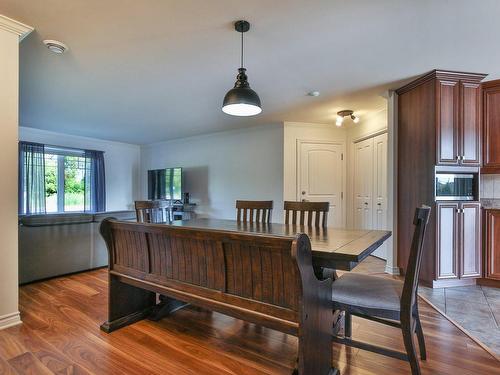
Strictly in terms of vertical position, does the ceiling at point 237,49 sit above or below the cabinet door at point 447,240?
above

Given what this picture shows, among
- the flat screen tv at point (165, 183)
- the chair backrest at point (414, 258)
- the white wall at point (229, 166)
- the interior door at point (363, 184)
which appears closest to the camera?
the chair backrest at point (414, 258)

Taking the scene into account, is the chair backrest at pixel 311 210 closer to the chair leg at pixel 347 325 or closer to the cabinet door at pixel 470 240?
the chair leg at pixel 347 325

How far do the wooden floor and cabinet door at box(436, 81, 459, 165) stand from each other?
1.62 meters

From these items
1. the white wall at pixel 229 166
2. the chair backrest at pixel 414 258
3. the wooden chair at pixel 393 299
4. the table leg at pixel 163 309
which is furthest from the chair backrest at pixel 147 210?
the white wall at pixel 229 166

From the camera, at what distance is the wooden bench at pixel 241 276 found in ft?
4.33

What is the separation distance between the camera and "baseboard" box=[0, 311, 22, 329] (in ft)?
6.87

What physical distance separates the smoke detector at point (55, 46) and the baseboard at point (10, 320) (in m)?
2.20

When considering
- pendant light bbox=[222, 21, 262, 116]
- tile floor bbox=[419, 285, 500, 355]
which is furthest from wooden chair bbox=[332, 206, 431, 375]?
pendant light bbox=[222, 21, 262, 116]

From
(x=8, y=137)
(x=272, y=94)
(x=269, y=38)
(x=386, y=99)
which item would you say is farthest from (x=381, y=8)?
(x=8, y=137)

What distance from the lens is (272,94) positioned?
3.54 meters

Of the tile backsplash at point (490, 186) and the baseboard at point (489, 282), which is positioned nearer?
the baseboard at point (489, 282)

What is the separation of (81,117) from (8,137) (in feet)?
9.03

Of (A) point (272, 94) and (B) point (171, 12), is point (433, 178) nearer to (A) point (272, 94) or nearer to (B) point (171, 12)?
(A) point (272, 94)

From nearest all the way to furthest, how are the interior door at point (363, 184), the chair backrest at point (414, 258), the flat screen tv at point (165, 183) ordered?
the chair backrest at point (414, 258)
the interior door at point (363, 184)
the flat screen tv at point (165, 183)
